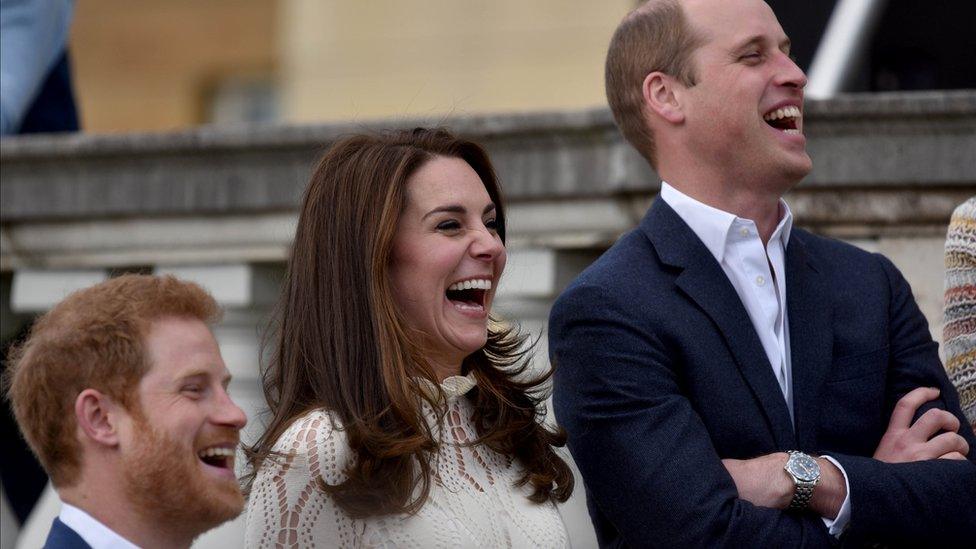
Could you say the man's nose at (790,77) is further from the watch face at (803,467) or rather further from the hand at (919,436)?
the watch face at (803,467)

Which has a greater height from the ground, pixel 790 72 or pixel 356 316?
pixel 790 72

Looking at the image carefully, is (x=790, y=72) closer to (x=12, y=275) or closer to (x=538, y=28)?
(x=12, y=275)

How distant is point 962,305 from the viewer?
3.94 m

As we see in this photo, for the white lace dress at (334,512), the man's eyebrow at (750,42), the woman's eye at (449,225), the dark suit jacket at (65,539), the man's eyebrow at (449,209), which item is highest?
the man's eyebrow at (750,42)

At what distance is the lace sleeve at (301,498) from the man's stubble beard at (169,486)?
0.38 m

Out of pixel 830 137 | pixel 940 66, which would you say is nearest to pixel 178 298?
pixel 830 137

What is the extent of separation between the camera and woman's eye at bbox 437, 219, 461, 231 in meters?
3.72

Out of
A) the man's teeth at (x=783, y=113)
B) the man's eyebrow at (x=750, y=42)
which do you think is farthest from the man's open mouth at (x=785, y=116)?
the man's eyebrow at (x=750, y=42)

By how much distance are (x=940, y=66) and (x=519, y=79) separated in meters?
6.16

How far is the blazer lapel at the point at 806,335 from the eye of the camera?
372 cm

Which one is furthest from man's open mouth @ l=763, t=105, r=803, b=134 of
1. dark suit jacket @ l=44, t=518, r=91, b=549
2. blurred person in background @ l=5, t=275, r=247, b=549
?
dark suit jacket @ l=44, t=518, r=91, b=549

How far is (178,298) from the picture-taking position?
10.3 ft

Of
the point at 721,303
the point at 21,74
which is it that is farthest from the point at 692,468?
the point at 21,74

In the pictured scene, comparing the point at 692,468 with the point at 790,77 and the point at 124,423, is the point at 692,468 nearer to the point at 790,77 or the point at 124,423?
the point at 790,77
